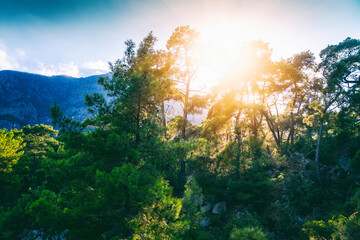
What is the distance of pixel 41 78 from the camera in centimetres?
16150

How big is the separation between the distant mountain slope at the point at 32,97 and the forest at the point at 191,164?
116m

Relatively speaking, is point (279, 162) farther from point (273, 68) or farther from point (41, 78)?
point (41, 78)

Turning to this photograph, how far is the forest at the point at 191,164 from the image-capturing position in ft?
19.3

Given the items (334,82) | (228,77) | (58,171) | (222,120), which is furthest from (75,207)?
(334,82)

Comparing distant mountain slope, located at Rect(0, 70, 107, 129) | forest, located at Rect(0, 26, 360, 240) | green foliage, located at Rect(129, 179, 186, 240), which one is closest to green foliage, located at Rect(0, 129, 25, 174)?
forest, located at Rect(0, 26, 360, 240)

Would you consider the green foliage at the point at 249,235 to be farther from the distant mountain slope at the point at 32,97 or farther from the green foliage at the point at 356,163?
the distant mountain slope at the point at 32,97

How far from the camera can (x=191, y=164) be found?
14.6m

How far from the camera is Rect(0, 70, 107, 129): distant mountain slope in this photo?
118 m

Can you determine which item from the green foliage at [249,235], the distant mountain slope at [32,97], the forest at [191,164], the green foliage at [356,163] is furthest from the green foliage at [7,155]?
the distant mountain slope at [32,97]

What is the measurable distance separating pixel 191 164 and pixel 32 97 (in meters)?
188

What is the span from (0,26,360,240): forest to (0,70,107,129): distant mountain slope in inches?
4556

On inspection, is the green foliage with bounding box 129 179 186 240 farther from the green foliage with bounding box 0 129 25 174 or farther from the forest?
the green foliage with bounding box 0 129 25 174

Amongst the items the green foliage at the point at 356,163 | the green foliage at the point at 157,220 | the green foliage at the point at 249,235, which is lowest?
the green foliage at the point at 249,235

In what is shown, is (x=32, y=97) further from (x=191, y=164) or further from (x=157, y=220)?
(x=157, y=220)
